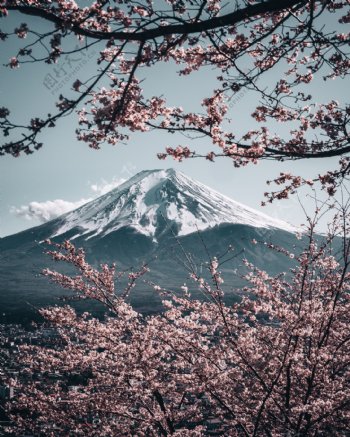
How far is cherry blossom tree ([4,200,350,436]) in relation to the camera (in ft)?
16.0

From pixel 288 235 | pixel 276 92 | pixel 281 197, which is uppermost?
pixel 276 92

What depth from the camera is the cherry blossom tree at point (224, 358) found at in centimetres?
488

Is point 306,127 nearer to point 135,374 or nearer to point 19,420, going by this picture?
point 135,374

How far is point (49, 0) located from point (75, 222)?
201173 millimetres

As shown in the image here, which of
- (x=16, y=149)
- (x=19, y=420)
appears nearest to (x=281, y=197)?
(x=16, y=149)

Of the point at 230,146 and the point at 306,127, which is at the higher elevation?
the point at 306,127

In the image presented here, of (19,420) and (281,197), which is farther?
(19,420)

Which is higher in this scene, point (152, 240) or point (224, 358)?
point (224, 358)

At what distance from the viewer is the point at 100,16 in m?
3.31

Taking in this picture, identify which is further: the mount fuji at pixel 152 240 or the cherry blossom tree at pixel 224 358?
the mount fuji at pixel 152 240

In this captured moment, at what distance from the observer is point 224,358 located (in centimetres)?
554

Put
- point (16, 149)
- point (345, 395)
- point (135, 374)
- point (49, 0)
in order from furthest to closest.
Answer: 1. point (135, 374)
2. point (345, 395)
3. point (49, 0)
4. point (16, 149)

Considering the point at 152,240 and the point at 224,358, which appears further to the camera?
the point at 152,240

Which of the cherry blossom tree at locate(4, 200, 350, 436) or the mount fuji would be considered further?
the mount fuji
